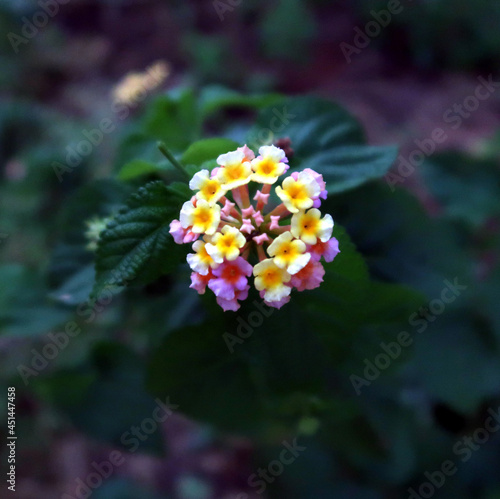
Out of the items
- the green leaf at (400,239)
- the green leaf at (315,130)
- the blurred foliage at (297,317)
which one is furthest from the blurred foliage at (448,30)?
the green leaf at (315,130)

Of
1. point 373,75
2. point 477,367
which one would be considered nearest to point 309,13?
point 373,75

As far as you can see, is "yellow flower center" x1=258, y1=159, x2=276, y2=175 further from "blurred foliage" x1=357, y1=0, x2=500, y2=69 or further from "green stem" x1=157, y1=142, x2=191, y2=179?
"blurred foliage" x1=357, y1=0, x2=500, y2=69

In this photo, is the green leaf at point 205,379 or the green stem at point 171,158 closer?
the green stem at point 171,158

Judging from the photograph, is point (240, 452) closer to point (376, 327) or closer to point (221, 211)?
point (376, 327)

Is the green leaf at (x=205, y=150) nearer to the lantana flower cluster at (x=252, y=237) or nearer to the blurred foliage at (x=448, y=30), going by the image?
the lantana flower cluster at (x=252, y=237)

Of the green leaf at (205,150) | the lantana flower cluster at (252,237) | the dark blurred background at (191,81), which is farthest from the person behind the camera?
the dark blurred background at (191,81)

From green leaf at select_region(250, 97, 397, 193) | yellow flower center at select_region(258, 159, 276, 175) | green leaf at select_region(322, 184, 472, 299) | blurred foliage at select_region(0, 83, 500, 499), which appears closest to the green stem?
blurred foliage at select_region(0, 83, 500, 499)
